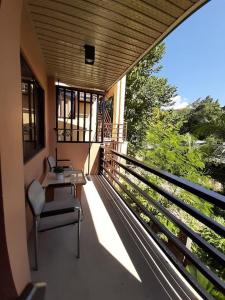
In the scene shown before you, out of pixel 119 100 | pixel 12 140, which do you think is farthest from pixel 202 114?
pixel 12 140

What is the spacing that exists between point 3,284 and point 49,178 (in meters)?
1.90

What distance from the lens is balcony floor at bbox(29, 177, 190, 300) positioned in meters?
1.43

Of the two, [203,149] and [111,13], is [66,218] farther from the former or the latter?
[203,149]

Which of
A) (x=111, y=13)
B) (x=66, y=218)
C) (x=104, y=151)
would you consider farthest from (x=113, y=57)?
(x=104, y=151)

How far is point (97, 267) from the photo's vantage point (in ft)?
5.52

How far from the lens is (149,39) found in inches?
83.7

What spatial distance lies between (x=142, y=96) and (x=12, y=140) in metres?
11.9

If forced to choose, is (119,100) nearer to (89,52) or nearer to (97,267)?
(89,52)

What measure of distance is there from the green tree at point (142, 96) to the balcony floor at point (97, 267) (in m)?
9.74

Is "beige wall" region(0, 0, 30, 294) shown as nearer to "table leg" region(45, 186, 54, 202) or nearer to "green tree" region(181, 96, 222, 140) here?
"table leg" region(45, 186, 54, 202)

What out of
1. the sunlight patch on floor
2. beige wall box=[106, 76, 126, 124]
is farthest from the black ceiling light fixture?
beige wall box=[106, 76, 126, 124]

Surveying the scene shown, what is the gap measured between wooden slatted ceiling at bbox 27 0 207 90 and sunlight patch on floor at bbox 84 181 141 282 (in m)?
2.36

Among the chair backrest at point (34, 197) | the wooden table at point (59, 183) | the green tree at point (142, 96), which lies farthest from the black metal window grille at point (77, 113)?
the green tree at point (142, 96)

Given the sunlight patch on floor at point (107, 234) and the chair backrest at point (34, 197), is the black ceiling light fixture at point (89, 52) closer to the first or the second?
the chair backrest at point (34, 197)
